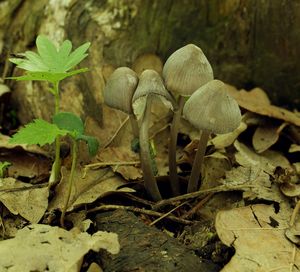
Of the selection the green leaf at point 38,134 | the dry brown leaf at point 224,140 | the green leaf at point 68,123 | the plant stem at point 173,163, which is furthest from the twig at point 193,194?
the green leaf at point 38,134

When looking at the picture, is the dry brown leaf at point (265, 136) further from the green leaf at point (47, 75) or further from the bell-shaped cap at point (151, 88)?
the green leaf at point (47, 75)

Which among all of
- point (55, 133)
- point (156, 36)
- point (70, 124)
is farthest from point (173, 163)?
point (156, 36)

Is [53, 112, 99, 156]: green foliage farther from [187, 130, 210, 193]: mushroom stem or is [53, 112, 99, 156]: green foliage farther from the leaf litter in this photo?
[187, 130, 210, 193]: mushroom stem

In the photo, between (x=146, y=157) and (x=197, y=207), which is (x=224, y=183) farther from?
(x=146, y=157)

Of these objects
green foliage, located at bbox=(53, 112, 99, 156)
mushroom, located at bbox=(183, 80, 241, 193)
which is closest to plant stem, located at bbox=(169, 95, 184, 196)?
mushroom, located at bbox=(183, 80, 241, 193)

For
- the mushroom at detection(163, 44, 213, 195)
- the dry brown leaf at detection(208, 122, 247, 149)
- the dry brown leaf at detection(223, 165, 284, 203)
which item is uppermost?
the mushroom at detection(163, 44, 213, 195)

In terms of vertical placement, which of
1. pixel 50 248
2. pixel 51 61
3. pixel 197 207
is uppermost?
pixel 51 61
